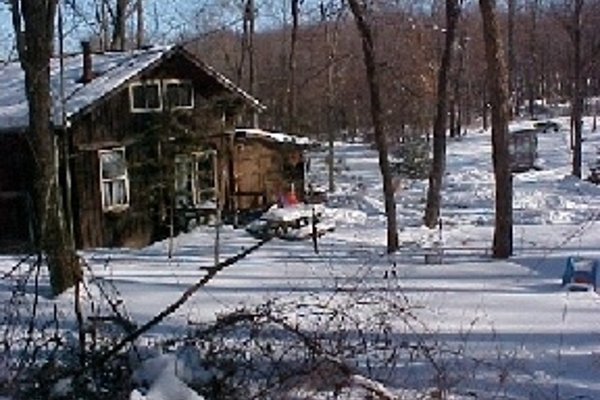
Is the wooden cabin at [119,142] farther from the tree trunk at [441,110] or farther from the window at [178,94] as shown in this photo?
the tree trunk at [441,110]

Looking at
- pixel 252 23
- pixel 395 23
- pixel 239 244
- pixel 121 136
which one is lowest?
pixel 239 244

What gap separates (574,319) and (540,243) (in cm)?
1048

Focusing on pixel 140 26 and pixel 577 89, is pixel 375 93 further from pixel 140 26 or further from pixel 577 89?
pixel 140 26

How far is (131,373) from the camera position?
17.1ft

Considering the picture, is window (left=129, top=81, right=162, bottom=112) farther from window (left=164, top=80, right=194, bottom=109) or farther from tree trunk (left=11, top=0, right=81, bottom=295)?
tree trunk (left=11, top=0, right=81, bottom=295)

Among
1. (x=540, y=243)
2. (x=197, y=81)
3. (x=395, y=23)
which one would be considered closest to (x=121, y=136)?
(x=197, y=81)

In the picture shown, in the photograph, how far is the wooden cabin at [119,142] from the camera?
22172mm

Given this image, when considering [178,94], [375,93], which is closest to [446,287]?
[375,93]

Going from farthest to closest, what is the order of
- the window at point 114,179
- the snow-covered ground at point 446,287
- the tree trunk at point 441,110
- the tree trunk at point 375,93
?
the tree trunk at point 441,110 < the window at point 114,179 < the tree trunk at point 375,93 < the snow-covered ground at point 446,287

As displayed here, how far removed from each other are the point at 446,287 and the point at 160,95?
15.7 m

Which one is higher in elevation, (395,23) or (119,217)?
(395,23)

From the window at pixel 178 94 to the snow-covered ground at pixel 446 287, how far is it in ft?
12.9

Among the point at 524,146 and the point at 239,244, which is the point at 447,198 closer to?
the point at 524,146

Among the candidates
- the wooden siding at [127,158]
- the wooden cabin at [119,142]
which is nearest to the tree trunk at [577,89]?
the wooden cabin at [119,142]
